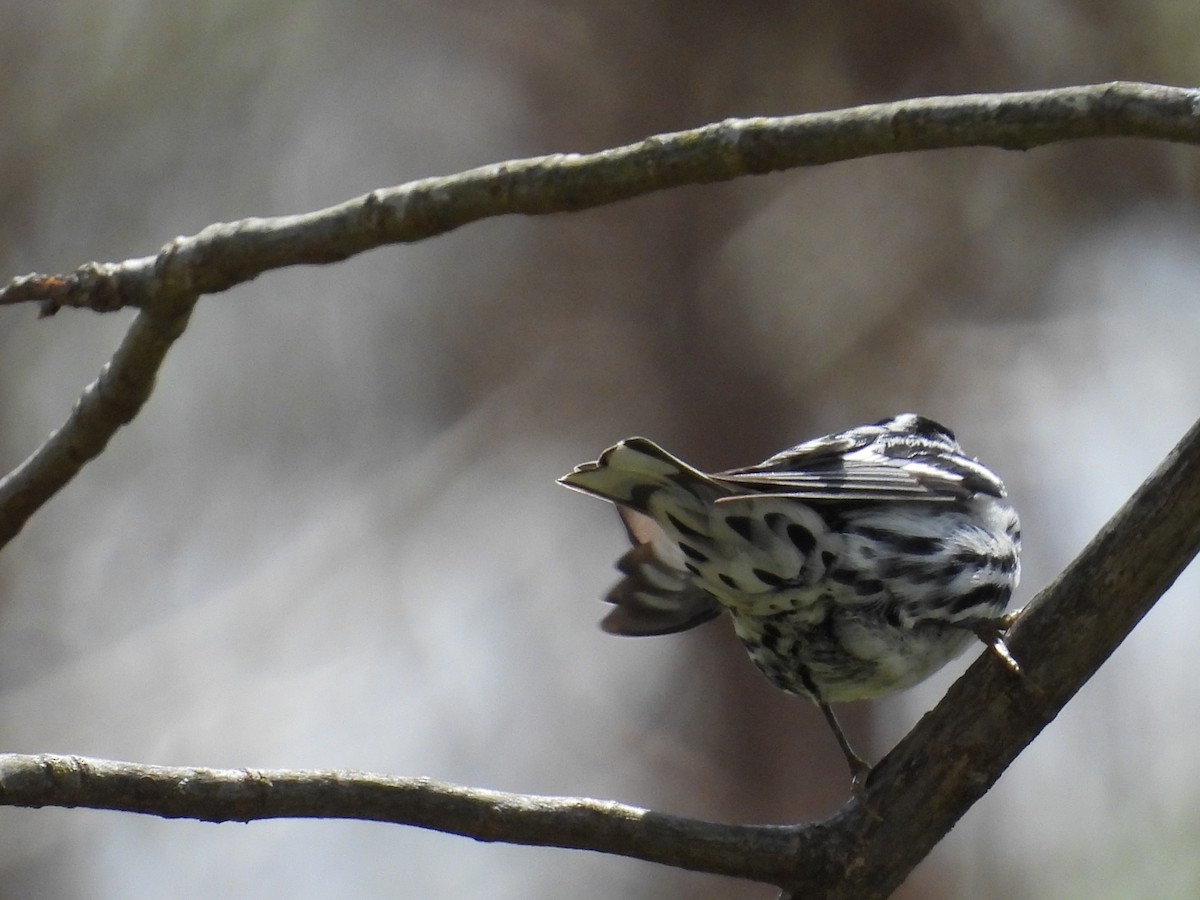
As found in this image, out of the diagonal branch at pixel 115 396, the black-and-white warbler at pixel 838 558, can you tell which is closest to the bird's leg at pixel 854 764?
the black-and-white warbler at pixel 838 558

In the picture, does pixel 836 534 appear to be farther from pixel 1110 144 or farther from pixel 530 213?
pixel 1110 144

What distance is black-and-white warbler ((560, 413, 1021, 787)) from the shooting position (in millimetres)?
3201

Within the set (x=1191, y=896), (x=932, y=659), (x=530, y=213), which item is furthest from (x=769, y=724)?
(x=530, y=213)

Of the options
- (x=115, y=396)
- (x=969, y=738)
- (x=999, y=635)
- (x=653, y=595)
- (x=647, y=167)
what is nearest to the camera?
(x=647, y=167)

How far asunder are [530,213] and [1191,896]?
6566mm

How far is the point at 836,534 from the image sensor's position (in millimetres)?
3352

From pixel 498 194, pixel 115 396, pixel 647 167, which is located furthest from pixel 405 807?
pixel 647 167

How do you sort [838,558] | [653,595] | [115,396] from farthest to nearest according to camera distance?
[653,595] → [838,558] → [115,396]

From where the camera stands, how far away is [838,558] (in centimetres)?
331

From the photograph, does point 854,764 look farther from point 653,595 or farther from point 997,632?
point 653,595

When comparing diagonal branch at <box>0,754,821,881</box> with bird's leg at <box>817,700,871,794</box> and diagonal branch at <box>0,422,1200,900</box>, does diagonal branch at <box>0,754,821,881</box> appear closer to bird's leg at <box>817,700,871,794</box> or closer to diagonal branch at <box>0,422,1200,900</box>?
diagonal branch at <box>0,422,1200,900</box>

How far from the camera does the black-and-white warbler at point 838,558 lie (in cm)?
320

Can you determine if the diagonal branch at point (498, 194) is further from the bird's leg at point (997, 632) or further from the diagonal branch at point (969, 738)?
the bird's leg at point (997, 632)

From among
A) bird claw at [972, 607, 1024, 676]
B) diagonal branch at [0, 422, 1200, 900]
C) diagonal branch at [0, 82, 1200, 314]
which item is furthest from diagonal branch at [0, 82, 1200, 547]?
bird claw at [972, 607, 1024, 676]
